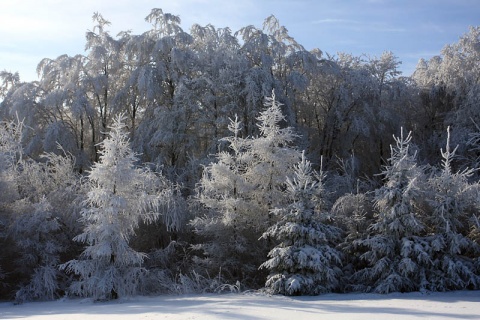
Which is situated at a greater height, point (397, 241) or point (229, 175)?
point (229, 175)

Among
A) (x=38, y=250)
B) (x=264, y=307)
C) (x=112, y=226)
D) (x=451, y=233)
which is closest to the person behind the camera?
(x=264, y=307)

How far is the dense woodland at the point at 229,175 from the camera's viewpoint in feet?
45.1

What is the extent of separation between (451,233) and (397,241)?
59.1 inches

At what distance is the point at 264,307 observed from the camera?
1102 cm

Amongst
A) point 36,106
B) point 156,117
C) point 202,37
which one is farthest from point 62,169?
point 202,37

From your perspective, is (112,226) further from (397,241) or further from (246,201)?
(397,241)

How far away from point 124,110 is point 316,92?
33.3 feet

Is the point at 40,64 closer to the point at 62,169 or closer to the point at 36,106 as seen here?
the point at 36,106

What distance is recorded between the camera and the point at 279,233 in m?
13.9

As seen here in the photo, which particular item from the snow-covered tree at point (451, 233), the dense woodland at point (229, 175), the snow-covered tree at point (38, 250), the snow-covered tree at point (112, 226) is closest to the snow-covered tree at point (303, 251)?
the dense woodland at point (229, 175)

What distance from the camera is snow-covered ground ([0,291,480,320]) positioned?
9868 millimetres

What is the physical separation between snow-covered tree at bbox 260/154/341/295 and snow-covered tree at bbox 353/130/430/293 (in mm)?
1015

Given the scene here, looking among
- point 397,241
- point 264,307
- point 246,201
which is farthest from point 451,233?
point 264,307

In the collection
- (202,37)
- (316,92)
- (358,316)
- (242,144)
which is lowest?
(358,316)
